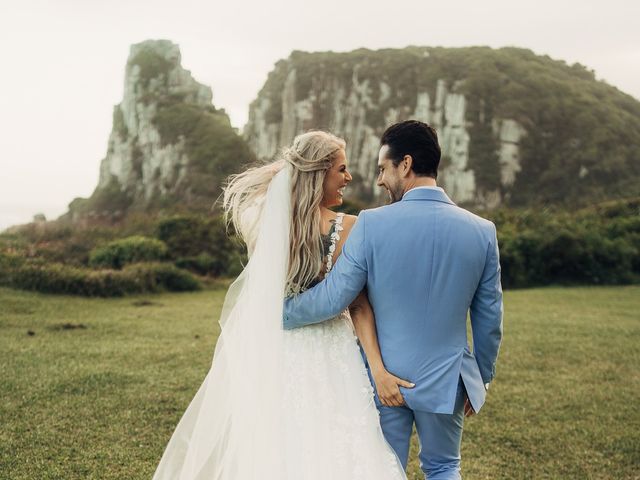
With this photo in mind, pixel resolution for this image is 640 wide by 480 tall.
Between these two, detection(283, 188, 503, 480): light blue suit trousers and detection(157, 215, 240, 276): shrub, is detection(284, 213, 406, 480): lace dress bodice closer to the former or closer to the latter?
detection(283, 188, 503, 480): light blue suit trousers

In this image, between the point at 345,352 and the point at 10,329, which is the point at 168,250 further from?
the point at 345,352

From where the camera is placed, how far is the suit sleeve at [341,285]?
305 centimetres

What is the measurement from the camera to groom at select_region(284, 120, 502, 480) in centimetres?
297

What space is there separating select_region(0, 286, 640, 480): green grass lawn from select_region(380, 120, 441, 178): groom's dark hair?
11.5 feet

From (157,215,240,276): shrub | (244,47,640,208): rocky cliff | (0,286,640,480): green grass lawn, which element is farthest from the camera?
(244,47,640,208): rocky cliff

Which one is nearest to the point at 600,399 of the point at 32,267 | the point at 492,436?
→ the point at 492,436

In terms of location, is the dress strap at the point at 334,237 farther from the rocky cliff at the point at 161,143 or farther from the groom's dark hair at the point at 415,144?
the rocky cliff at the point at 161,143

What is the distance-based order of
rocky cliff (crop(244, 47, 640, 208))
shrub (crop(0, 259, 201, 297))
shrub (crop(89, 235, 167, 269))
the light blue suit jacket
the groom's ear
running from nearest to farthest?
the light blue suit jacket < the groom's ear < shrub (crop(0, 259, 201, 297)) < shrub (crop(89, 235, 167, 269)) < rocky cliff (crop(244, 47, 640, 208))

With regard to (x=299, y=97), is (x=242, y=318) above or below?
below

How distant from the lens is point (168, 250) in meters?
27.4

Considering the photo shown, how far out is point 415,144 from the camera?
9.96 ft

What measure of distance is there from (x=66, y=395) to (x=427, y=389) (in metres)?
5.98

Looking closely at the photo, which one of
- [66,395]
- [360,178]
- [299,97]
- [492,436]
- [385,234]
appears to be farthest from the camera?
[299,97]

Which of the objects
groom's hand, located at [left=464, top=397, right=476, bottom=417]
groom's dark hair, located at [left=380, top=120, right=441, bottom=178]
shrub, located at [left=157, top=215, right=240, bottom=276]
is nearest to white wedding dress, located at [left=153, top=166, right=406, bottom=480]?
groom's hand, located at [left=464, top=397, right=476, bottom=417]
